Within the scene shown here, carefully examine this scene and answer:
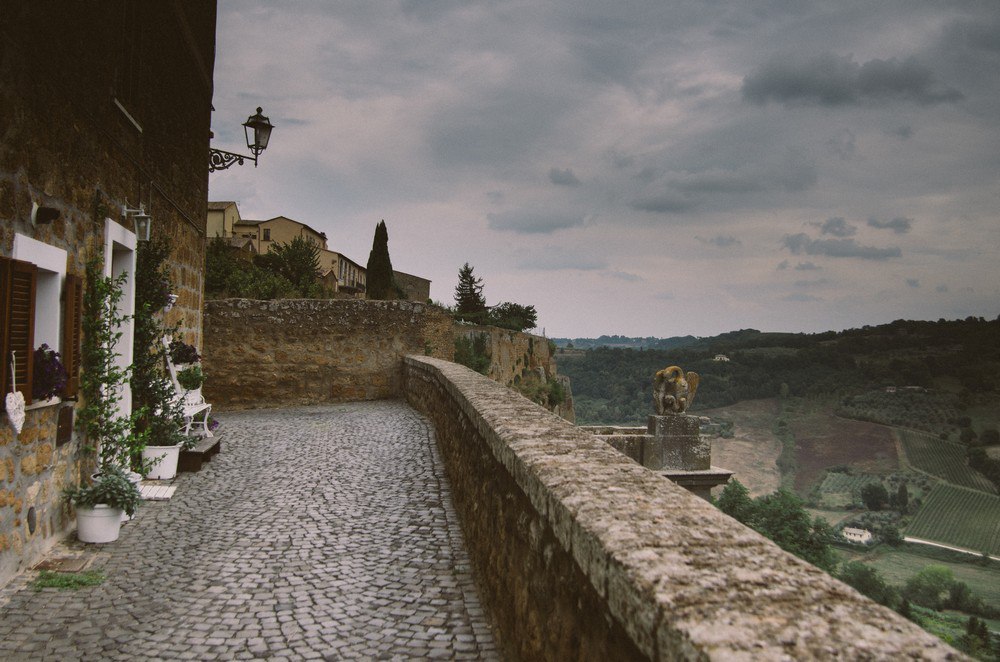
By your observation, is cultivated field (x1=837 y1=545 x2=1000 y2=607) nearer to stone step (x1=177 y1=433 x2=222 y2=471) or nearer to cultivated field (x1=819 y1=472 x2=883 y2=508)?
cultivated field (x1=819 y1=472 x2=883 y2=508)

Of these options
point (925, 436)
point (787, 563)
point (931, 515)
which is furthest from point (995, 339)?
point (787, 563)

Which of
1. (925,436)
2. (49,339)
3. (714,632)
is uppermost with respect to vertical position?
(49,339)

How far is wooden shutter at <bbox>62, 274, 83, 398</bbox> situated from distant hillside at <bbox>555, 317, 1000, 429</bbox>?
43759 millimetres

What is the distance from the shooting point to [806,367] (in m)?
75.9

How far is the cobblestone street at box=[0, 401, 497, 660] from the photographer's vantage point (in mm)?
3090

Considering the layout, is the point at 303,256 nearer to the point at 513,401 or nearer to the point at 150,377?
the point at 150,377

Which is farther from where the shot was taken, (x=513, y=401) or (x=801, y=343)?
(x=801, y=343)

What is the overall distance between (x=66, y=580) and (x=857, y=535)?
4928 centimetres

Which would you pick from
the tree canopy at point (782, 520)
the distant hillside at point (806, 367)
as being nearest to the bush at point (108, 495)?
the tree canopy at point (782, 520)

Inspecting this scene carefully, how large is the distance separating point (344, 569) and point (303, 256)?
18489 mm

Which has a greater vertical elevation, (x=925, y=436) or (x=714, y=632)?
(x=714, y=632)

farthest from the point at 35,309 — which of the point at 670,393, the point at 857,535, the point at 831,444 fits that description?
the point at 831,444

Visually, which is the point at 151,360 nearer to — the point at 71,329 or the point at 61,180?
the point at 71,329

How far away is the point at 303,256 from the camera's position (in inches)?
838
